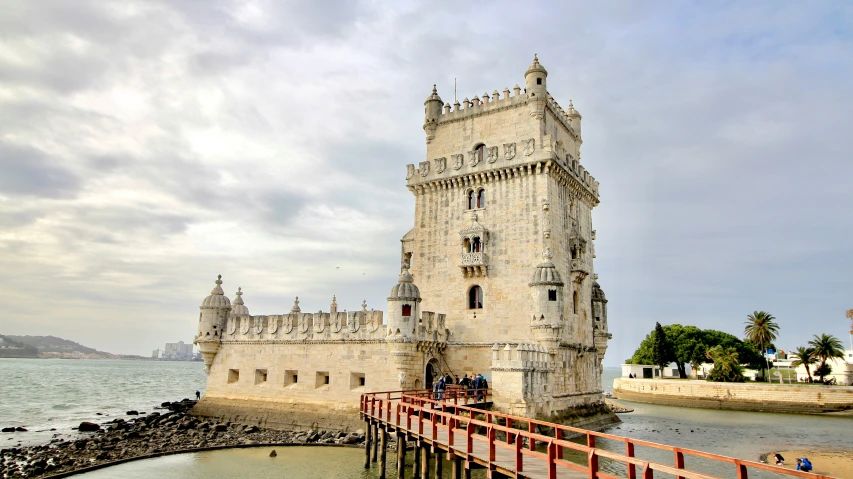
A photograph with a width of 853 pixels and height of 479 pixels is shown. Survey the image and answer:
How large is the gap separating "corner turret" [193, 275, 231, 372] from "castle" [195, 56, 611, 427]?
0.07 m

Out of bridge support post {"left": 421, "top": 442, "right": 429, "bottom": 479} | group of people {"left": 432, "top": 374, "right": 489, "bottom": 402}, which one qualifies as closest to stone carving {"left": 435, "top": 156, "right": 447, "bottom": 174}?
group of people {"left": 432, "top": 374, "right": 489, "bottom": 402}

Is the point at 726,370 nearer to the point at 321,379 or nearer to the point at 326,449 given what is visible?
the point at 321,379

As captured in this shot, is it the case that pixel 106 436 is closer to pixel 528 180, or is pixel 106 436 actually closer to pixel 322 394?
pixel 322 394

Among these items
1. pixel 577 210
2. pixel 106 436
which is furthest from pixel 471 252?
pixel 106 436

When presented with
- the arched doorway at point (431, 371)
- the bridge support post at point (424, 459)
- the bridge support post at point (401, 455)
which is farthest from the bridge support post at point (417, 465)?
the arched doorway at point (431, 371)

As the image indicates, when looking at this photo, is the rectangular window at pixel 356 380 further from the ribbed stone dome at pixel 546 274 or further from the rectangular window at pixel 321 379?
the ribbed stone dome at pixel 546 274

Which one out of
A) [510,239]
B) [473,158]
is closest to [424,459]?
[510,239]

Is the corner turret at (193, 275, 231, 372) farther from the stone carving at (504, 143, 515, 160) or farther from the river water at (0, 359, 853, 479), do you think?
the stone carving at (504, 143, 515, 160)

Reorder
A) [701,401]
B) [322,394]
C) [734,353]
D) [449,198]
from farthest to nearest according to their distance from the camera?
[734,353] → [701,401] → [449,198] → [322,394]

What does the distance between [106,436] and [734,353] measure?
59.7 meters

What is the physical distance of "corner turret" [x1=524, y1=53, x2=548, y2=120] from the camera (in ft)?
101

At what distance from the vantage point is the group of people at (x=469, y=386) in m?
24.6

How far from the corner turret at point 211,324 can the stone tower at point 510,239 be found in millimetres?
11920

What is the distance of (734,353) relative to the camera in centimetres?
6119
